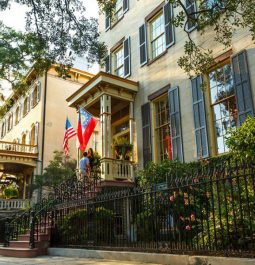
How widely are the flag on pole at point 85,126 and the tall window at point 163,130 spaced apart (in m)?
2.52

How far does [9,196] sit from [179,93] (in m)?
16.0

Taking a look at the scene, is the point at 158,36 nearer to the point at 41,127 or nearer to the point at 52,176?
the point at 52,176

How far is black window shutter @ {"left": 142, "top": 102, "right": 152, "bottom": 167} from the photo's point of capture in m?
13.2

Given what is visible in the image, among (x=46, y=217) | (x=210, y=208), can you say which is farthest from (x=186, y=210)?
(x=46, y=217)

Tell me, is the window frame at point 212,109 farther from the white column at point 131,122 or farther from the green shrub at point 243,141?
the white column at point 131,122

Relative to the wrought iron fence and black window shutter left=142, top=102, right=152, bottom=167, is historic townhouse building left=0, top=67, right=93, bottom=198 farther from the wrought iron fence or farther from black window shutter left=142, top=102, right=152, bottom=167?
the wrought iron fence

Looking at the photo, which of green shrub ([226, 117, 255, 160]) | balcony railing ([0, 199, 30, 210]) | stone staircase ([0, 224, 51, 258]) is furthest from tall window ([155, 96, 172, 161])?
balcony railing ([0, 199, 30, 210])

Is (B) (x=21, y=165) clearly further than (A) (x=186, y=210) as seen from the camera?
Yes

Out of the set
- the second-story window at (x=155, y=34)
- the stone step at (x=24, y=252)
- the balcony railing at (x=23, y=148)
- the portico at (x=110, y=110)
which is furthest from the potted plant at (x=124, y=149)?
the balcony railing at (x=23, y=148)

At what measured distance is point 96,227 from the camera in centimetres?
787

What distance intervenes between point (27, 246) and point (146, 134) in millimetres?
6166

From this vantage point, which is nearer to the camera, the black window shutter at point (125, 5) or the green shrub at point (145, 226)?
the green shrub at point (145, 226)

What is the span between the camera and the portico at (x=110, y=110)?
12.5 m

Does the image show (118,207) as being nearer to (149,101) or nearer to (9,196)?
(149,101)
